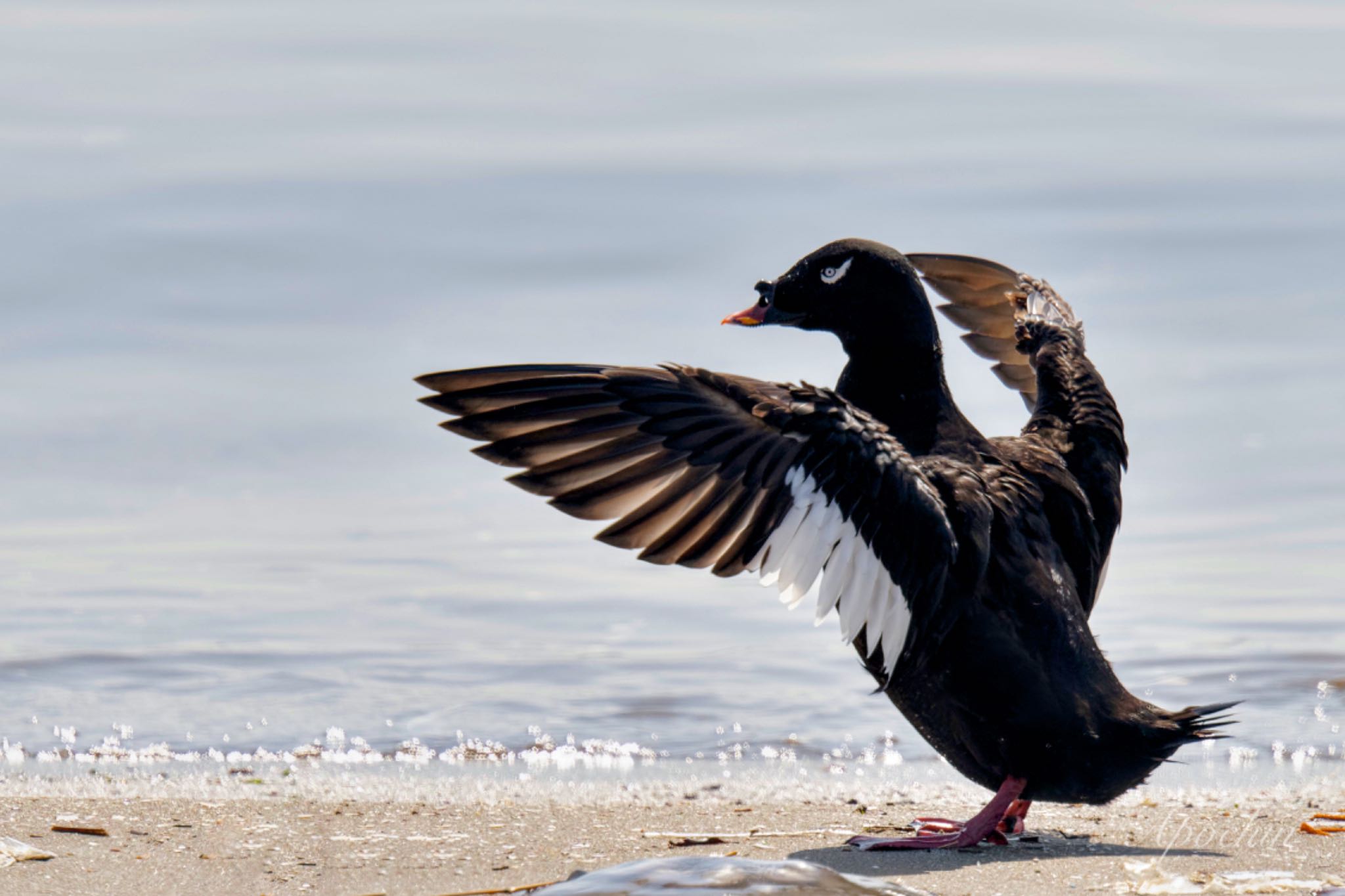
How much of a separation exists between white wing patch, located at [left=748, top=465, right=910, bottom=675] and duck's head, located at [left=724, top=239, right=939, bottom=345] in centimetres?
99

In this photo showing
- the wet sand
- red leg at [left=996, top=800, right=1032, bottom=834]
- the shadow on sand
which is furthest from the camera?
red leg at [left=996, top=800, right=1032, bottom=834]

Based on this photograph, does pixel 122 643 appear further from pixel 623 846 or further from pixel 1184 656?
pixel 1184 656

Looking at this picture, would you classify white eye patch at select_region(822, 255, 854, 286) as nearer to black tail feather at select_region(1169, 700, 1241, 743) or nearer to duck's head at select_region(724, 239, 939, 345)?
duck's head at select_region(724, 239, 939, 345)

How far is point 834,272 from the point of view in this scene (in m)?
5.50

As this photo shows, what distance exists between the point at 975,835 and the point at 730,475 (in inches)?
46.4

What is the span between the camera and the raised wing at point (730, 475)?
4492 millimetres

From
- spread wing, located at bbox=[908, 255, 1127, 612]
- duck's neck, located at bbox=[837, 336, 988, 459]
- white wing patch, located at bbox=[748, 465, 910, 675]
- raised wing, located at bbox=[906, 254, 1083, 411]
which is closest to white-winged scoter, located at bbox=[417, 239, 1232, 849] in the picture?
white wing patch, located at bbox=[748, 465, 910, 675]

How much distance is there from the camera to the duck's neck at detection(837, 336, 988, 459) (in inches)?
203

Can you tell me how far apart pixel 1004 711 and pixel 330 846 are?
183cm

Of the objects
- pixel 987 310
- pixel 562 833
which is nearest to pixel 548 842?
pixel 562 833

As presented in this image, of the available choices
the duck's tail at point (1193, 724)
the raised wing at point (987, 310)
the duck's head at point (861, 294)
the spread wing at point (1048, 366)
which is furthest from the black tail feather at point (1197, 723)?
the raised wing at point (987, 310)

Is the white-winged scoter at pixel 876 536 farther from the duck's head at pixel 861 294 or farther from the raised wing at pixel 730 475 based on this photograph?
the duck's head at pixel 861 294

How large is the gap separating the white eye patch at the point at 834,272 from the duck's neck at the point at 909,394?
0.20m

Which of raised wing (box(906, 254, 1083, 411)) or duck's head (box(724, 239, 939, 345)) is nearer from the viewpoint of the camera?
duck's head (box(724, 239, 939, 345))
